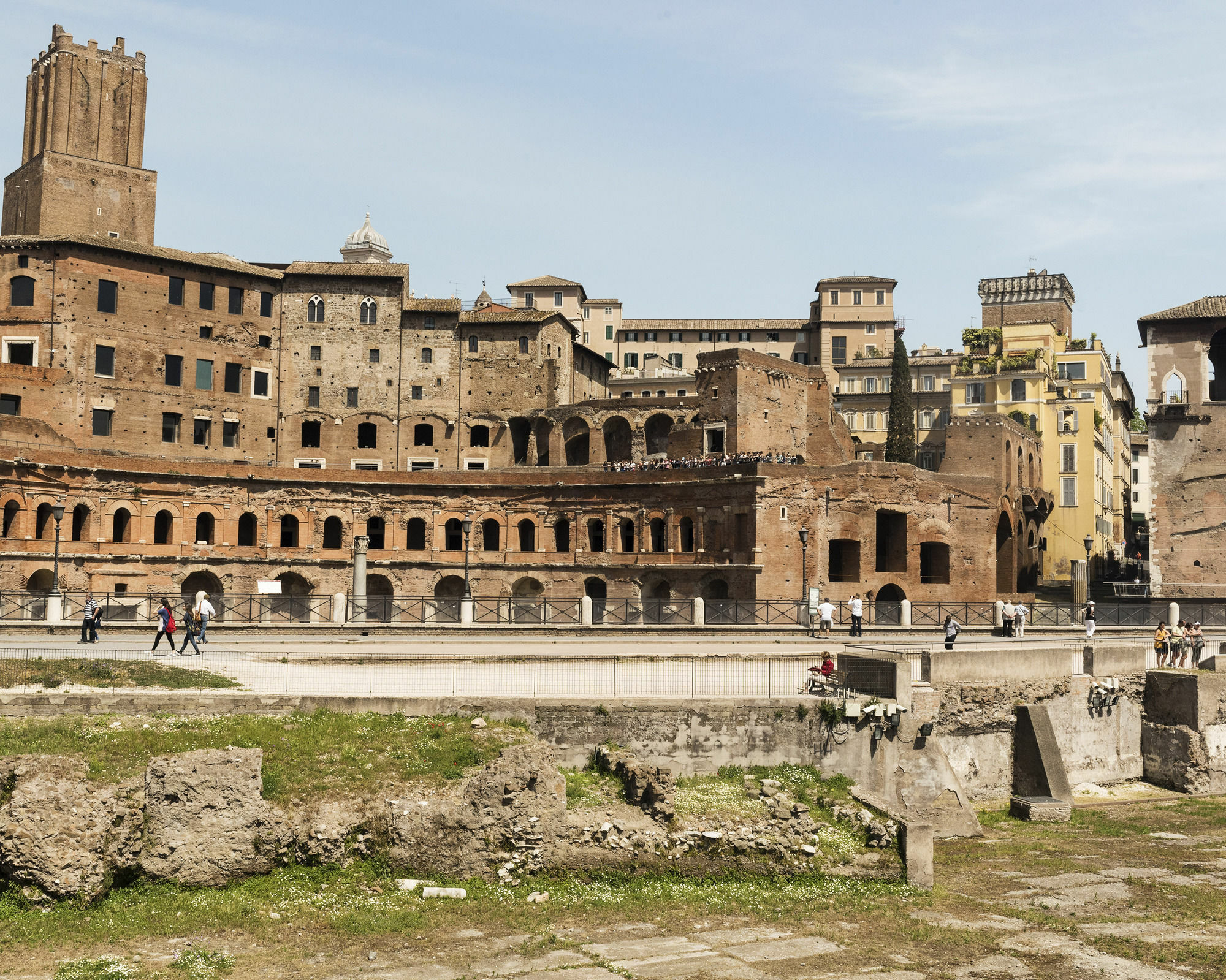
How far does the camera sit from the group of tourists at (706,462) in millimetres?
52188

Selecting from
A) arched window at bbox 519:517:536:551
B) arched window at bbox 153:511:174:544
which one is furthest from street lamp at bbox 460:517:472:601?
arched window at bbox 153:511:174:544

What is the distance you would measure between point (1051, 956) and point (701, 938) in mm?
5081

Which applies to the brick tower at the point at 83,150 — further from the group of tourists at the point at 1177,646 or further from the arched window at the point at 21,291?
the group of tourists at the point at 1177,646

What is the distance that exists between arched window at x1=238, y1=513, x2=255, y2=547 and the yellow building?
3839 cm

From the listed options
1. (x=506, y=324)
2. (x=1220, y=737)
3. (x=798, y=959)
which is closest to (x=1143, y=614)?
(x=1220, y=737)

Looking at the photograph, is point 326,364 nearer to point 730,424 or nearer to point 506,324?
point 506,324

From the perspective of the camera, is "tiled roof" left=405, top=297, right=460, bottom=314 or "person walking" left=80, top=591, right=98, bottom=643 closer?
"person walking" left=80, top=591, right=98, bottom=643

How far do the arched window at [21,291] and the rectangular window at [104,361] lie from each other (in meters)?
3.60

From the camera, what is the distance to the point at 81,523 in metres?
51.7

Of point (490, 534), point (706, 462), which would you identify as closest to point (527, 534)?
point (490, 534)

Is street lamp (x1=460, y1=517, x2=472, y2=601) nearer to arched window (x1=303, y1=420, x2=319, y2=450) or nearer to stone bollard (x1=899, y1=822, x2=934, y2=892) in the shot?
arched window (x1=303, y1=420, x2=319, y2=450)

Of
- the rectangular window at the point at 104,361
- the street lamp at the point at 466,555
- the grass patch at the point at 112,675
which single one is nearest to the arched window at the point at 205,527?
the rectangular window at the point at 104,361

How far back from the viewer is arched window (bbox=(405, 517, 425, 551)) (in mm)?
59531

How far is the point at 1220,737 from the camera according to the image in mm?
30641
